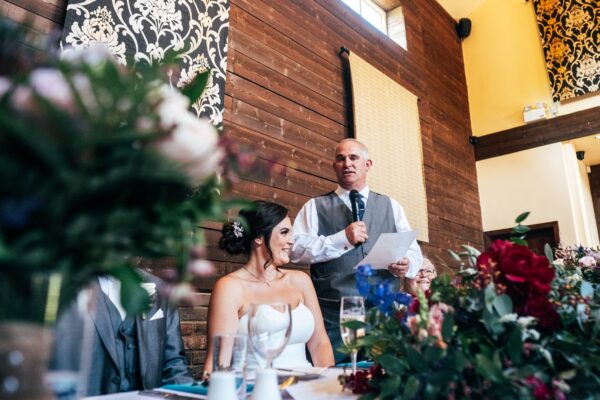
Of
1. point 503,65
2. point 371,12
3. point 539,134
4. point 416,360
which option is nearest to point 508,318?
point 416,360

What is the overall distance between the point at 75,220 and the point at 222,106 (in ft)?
7.71

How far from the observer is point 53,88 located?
1.22 ft

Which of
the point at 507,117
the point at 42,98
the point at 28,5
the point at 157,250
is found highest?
the point at 507,117

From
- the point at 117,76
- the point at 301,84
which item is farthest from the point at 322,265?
the point at 117,76

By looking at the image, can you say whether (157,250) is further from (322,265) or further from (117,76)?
(322,265)

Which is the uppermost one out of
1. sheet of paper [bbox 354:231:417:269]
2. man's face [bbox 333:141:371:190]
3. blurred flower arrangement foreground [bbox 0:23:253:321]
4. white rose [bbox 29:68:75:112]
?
man's face [bbox 333:141:371:190]

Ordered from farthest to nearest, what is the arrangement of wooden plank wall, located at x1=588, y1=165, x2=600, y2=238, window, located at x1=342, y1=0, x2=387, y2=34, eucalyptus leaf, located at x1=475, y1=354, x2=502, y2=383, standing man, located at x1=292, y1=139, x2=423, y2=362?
wooden plank wall, located at x1=588, y1=165, x2=600, y2=238
window, located at x1=342, y1=0, x2=387, y2=34
standing man, located at x1=292, y1=139, x2=423, y2=362
eucalyptus leaf, located at x1=475, y1=354, x2=502, y2=383

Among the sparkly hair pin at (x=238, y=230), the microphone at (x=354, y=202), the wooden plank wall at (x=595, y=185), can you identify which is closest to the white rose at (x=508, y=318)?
the sparkly hair pin at (x=238, y=230)

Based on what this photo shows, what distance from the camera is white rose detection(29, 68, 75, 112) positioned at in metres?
0.37

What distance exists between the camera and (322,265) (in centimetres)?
243

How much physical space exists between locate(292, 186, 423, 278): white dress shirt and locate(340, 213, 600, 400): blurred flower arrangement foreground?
142 cm

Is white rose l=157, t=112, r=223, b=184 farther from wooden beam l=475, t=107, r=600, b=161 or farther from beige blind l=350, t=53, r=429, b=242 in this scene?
wooden beam l=475, t=107, r=600, b=161

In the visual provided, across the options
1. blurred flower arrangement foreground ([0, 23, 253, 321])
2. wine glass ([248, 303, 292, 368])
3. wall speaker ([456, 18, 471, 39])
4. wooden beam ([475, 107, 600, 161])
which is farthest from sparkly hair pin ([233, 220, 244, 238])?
wall speaker ([456, 18, 471, 39])

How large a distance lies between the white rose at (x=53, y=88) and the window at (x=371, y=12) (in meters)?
4.68
